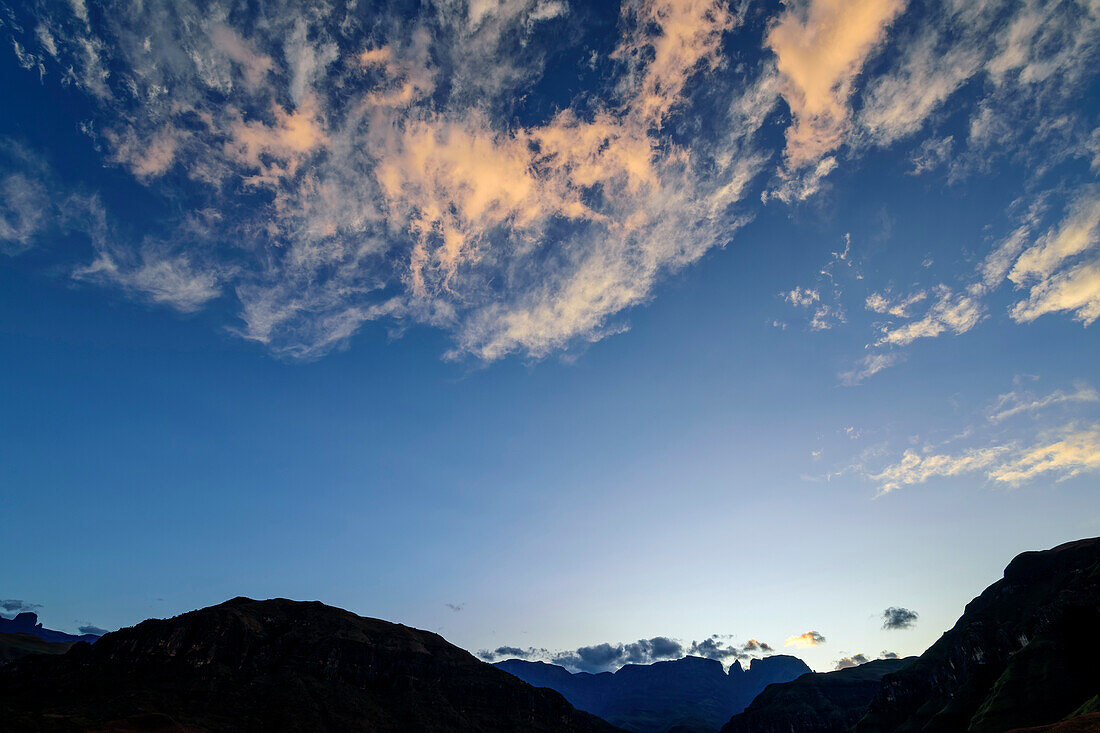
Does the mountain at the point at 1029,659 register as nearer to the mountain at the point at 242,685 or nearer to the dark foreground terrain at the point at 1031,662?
the dark foreground terrain at the point at 1031,662

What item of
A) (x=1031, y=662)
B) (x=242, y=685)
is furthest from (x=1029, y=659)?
(x=242, y=685)

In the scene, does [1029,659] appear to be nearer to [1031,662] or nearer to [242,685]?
[1031,662]

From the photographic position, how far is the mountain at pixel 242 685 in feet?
397

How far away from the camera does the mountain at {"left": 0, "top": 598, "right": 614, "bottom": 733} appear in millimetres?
121125

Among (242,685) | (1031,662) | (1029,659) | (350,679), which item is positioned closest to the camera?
(1031,662)

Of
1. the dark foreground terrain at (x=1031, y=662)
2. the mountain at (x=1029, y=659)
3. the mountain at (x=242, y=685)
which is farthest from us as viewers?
the mountain at (x=1029, y=659)

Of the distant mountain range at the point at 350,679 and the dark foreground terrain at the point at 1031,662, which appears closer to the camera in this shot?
the distant mountain range at the point at 350,679

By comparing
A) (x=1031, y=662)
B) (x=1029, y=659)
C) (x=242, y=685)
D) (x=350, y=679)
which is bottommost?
(x=1031, y=662)

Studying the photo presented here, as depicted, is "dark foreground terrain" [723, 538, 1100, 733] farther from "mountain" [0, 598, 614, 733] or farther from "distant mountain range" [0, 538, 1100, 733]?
"mountain" [0, 598, 614, 733]

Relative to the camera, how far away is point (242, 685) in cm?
14800

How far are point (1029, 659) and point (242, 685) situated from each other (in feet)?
769

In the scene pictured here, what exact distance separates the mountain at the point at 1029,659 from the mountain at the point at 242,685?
144788 millimetres

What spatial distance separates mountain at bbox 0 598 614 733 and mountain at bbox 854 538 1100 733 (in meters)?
145

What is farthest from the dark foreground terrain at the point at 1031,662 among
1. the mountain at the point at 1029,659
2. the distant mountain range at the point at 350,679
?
the distant mountain range at the point at 350,679
